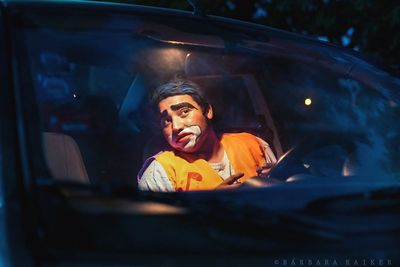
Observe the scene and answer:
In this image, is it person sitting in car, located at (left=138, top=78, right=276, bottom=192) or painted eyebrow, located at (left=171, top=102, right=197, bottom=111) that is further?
painted eyebrow, located at (left=171, top=102, right=197, bottom=111)

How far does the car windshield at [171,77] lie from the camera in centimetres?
232

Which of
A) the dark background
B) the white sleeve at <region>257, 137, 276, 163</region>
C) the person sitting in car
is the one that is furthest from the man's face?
the dark background

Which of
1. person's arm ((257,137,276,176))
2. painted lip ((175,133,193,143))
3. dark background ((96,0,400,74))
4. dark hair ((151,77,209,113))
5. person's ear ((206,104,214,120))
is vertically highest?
dark background ((96,0,400,74))

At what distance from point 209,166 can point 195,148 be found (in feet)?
0.38

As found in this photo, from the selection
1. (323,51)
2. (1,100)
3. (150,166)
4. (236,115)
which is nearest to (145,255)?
(1,100)

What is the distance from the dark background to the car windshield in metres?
3.41

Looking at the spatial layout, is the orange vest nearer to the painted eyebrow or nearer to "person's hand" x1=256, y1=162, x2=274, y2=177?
"person's hand" x1=256, y1=162, x2=274, y2=177

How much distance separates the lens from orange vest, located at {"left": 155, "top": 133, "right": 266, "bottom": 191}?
3.02 metres

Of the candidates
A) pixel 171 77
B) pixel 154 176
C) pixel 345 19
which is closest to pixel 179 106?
pixel 171 77

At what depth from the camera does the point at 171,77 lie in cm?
310

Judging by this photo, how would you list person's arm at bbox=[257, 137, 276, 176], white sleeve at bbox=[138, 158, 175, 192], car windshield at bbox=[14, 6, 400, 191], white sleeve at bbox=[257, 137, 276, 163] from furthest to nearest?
white sleeve at bbox=[257, 137, 276, 163] → person's arm at bbox=[257, 137, 276, 176] → white sleeve at bbox=[138, 158, 175, 192] → car windshield at bbox=[14, 6, 400, 191]

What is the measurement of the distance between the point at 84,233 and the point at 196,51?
1351 mm

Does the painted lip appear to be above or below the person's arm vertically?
above

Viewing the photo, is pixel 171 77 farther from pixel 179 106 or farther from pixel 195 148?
pixel 195 148
